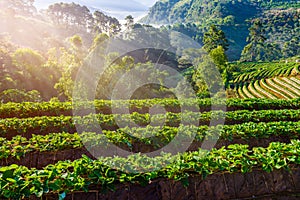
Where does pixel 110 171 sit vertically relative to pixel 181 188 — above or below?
above

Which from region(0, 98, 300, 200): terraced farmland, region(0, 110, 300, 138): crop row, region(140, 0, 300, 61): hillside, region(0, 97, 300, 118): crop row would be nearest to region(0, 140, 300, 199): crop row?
region(0, 98, 300, 200): terraced farmland

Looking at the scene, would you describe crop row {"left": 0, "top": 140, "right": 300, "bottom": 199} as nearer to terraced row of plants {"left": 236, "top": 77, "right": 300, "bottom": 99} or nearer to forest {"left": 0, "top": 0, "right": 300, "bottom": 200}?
forest {"left": 0, "top": 0, "right": 300, "bottom": 200}

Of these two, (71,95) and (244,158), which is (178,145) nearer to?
(244,158)

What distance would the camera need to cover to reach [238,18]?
13450cm

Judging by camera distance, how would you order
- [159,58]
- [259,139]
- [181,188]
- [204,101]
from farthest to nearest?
[159,58] → [204,101] → [259,139] → [181,188]

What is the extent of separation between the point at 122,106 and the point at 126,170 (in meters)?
8.05

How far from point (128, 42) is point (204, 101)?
62409 mm

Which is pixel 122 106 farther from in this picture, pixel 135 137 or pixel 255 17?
pixel 255 17

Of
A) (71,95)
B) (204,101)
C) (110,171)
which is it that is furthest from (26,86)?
(110,171)

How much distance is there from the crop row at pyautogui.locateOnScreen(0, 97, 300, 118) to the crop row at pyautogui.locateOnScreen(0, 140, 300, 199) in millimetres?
7496

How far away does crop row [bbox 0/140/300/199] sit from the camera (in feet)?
14.4

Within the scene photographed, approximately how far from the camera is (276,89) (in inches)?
1416

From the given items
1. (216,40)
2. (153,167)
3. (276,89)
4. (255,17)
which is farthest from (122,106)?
(255,17)

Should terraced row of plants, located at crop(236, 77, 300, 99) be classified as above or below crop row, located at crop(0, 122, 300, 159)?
above
